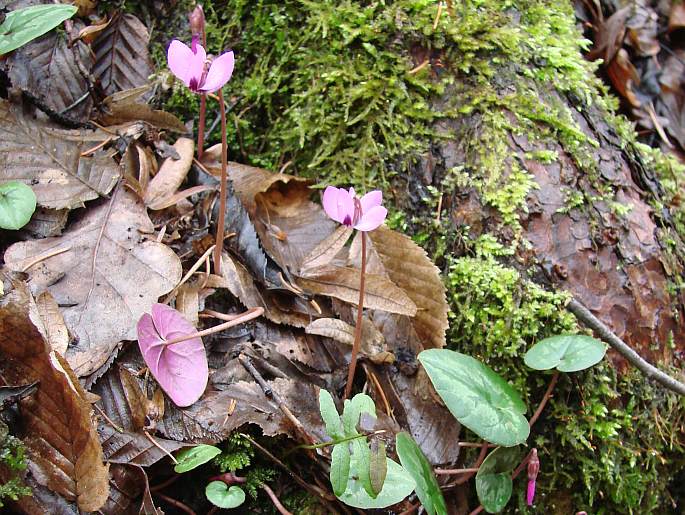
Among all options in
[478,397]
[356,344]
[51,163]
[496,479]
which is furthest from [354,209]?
[51,163]

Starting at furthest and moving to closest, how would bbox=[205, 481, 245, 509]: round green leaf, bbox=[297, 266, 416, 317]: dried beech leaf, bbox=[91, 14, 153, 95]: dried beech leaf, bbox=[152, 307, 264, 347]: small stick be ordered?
bbox=[91, 14, 153, 95]: dried beech leaf, bbox=[297, 266, 416, 317]: dried beech leaf, bbox=[152, 307, 264, 347]: small stick, bbox=[205, 481, 245, 509]: round green leaf

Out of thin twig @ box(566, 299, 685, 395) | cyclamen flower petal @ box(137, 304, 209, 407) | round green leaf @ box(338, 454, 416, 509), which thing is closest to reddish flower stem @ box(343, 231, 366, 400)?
round green leaf @ box(338, 454, 416, 509)

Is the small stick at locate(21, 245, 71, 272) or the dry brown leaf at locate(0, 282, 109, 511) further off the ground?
the small stick at locate(21, 245, 71, 272)

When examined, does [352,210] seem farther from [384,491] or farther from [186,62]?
[384,491]

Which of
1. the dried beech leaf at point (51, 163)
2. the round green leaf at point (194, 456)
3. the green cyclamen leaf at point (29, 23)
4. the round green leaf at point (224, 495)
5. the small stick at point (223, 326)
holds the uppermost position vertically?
the green cyclamen leaf at point (29, 23)

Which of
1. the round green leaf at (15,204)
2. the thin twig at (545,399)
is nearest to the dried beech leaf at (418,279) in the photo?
the thin twig at (545,399)

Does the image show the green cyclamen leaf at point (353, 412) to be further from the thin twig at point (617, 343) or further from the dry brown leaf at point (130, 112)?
the dry brown leaf at point (130, 112)

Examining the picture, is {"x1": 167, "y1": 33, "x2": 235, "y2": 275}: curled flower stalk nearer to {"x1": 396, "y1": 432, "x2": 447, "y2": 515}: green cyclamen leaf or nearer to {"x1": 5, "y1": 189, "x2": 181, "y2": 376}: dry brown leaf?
{"x1": 5, "y1": 189, "x2": 181, "y2": 376}: dry brown leaf
